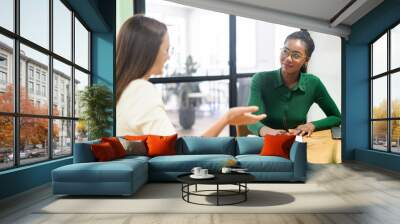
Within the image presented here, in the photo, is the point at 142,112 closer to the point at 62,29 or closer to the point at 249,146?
the point at 62,29

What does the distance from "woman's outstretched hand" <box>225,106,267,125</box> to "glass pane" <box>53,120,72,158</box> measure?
3.79m

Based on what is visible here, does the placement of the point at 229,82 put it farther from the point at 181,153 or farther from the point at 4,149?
the point at 4,149

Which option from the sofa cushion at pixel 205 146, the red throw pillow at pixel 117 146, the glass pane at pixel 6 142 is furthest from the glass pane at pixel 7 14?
the sofa cushion at pixel 205 146

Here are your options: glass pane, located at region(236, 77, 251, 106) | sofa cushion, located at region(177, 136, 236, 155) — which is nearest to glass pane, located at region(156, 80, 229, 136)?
glass pane, located at region(236, 77, 251, 106)

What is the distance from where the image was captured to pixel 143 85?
930cm

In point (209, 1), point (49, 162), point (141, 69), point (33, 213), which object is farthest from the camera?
point (141, 69)

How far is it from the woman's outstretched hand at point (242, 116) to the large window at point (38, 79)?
3.44m

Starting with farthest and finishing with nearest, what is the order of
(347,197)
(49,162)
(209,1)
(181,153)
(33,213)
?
1. (209,1)
2. (181,153)
3. (49,162)
4. (347,197)
5. (33,213)

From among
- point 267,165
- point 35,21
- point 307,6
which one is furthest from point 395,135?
point 35,21

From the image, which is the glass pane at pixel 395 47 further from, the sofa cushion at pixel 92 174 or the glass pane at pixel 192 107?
the sofa cushion at pixel 92 174

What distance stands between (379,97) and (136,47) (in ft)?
18.6

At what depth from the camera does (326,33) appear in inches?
349

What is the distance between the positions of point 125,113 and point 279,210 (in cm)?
567

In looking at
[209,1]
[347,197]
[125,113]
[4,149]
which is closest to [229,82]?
[209,1]
